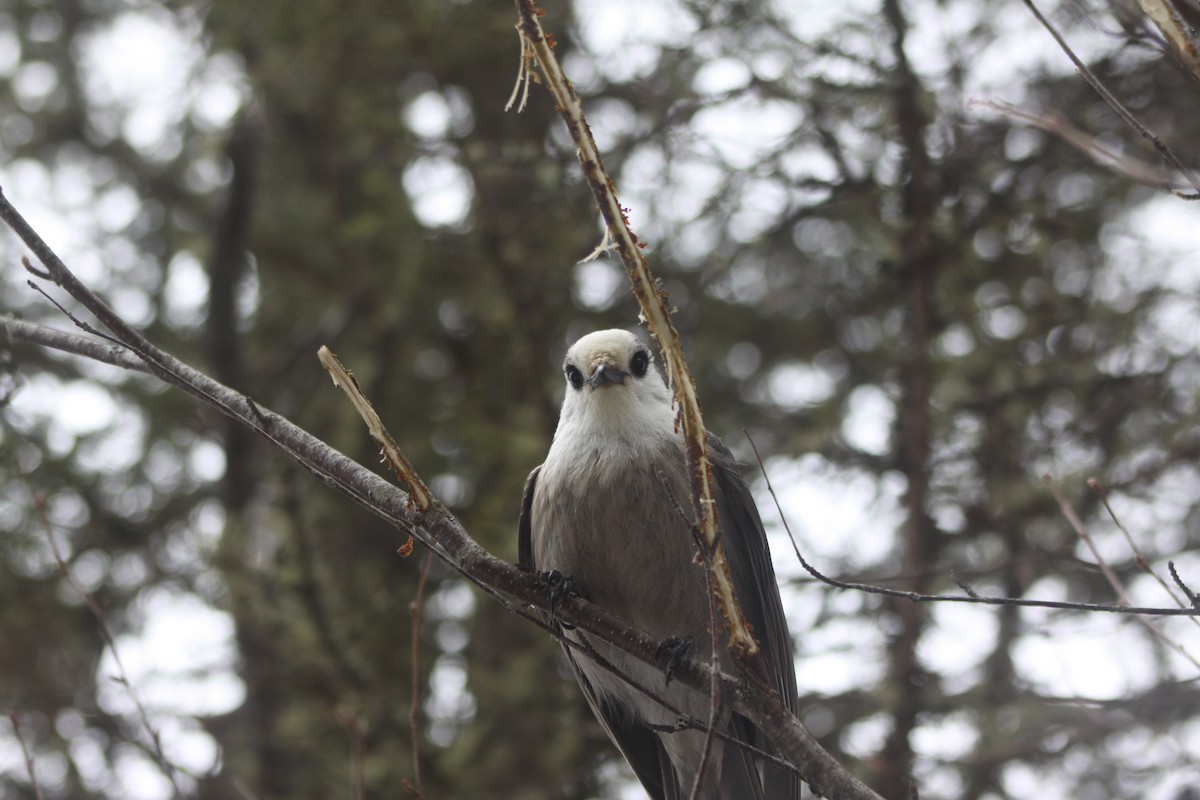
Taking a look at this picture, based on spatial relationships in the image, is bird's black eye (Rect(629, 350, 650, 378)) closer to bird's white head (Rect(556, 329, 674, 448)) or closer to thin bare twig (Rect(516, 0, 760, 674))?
bird's white head (Rect(556, 329, 674, 448))

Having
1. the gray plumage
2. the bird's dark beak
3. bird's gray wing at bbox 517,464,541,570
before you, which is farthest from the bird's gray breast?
bird's gray wing at bbox 517,464,541,570

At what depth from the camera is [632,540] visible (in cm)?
325

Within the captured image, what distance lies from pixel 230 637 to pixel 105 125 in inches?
138

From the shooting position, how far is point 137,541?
243 inches

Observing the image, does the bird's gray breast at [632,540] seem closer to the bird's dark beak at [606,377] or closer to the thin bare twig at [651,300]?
the bird's dark beak at [606,377]

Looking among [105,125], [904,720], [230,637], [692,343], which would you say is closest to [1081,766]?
[904,720]

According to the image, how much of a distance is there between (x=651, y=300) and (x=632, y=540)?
1.41 m

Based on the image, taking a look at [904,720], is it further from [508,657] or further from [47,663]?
[47,663]

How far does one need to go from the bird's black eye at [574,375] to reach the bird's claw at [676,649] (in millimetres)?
1031

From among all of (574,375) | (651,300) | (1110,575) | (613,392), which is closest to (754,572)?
(613,392)

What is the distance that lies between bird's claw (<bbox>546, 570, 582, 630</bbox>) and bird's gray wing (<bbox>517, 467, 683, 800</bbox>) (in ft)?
1.54

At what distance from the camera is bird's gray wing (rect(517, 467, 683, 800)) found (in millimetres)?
3674

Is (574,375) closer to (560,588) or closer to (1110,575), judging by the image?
(560,588)

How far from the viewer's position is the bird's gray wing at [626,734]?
367 centimetres
